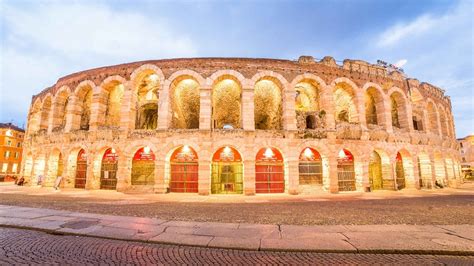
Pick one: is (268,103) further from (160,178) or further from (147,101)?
(160,178)

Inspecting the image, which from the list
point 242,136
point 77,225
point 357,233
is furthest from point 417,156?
point 77,225

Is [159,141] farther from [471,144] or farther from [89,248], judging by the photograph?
[471,144]

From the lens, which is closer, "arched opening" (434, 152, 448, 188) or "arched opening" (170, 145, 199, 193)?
"arched opening" (170, 145, 199, 193)

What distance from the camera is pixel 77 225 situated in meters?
6.02

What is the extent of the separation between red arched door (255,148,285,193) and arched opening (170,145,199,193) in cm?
463

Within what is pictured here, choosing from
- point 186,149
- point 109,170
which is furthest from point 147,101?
point 109,170

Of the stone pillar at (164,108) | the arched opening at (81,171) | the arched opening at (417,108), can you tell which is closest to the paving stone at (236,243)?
the stone pillar at (164,108)

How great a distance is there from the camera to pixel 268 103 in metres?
20.6

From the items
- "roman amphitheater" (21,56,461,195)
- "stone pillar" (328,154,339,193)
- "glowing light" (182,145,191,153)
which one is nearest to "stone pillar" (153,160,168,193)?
"roman amphitheater" (21,56,461,195)

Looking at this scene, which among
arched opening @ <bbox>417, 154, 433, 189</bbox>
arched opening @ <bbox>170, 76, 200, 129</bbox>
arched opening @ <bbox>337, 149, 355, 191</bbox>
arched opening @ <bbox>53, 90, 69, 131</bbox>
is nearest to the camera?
arched opening @ <bbox>337, 149, 355, 191</bbox>

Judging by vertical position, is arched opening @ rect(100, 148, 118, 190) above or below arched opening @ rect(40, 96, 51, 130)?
below

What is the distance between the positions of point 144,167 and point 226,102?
914 cm

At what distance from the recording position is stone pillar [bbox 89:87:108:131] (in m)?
18.5

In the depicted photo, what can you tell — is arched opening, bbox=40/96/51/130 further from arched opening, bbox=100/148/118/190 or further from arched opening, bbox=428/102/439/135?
arched opening, bbox=428/102/439/135
